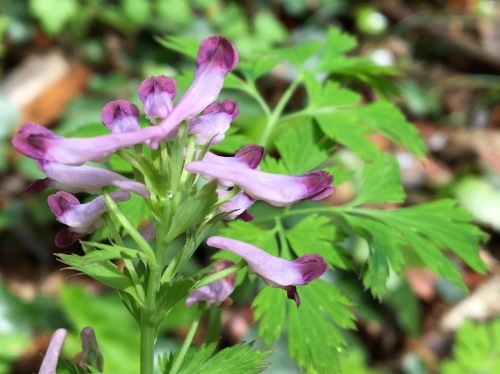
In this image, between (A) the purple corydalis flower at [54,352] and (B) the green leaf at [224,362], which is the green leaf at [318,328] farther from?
(A) the purple corydalis flower at [54,352]

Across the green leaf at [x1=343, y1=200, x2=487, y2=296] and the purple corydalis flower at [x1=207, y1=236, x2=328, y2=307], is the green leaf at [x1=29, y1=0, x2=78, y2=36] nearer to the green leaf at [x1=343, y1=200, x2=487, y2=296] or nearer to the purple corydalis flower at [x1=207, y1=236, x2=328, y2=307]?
the green leaf at [x1=343, y1=200, x2=487, y2=296]

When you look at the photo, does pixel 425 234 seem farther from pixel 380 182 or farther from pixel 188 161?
pixel 188 161

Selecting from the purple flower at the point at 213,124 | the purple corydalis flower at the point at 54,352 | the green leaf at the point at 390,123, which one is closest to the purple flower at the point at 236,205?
the purple flower at the point at 213,124

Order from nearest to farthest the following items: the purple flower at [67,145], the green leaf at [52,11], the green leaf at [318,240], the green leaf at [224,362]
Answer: the purple flower at [67,145] < the green leaf at [224,362] < the green leaf at [318,240] < the green leaf at [52,11]

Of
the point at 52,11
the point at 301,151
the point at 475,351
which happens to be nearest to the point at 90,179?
the point at 301,151

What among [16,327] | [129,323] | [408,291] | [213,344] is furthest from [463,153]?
[213,344]

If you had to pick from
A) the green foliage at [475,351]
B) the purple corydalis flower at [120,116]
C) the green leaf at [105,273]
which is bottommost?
the green foliage at [475,351]

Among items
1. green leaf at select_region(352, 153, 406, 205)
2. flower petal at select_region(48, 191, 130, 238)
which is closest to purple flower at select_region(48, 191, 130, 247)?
flower petal at select_region(48, 191, 130, 238)
